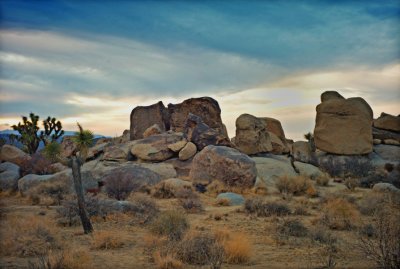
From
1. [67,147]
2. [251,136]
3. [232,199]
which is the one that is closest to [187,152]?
[251,136]

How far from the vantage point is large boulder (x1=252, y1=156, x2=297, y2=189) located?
24.5m

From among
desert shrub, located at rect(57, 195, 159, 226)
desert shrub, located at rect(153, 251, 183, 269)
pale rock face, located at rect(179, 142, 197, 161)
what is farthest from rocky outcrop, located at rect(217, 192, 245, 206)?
desert shrub, located at rect(153, 251, 183, 269)

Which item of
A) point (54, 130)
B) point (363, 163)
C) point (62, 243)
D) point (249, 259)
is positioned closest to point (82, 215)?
point (62, 243)

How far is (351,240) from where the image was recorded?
10.6m

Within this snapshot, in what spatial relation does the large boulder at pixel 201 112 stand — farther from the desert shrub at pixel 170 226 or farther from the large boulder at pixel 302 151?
the desert shrub at pixel 170 226

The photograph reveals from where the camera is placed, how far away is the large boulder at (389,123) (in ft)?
114

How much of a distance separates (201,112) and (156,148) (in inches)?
263

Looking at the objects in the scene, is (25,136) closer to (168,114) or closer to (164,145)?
(168,114)

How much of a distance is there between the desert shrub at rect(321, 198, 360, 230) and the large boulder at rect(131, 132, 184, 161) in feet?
44.7

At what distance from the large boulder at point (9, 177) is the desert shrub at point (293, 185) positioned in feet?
48.3

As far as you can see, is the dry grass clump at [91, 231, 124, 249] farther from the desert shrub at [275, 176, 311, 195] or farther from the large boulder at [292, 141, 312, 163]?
the large boulder at [292, 141, 312, 163]

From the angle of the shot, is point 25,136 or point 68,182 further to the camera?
point 25,136

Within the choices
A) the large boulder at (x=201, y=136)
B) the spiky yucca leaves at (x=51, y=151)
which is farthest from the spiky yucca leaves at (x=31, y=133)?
the spiky yucca leaves at (x=51, y=151)

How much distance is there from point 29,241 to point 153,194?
10.7 metres
